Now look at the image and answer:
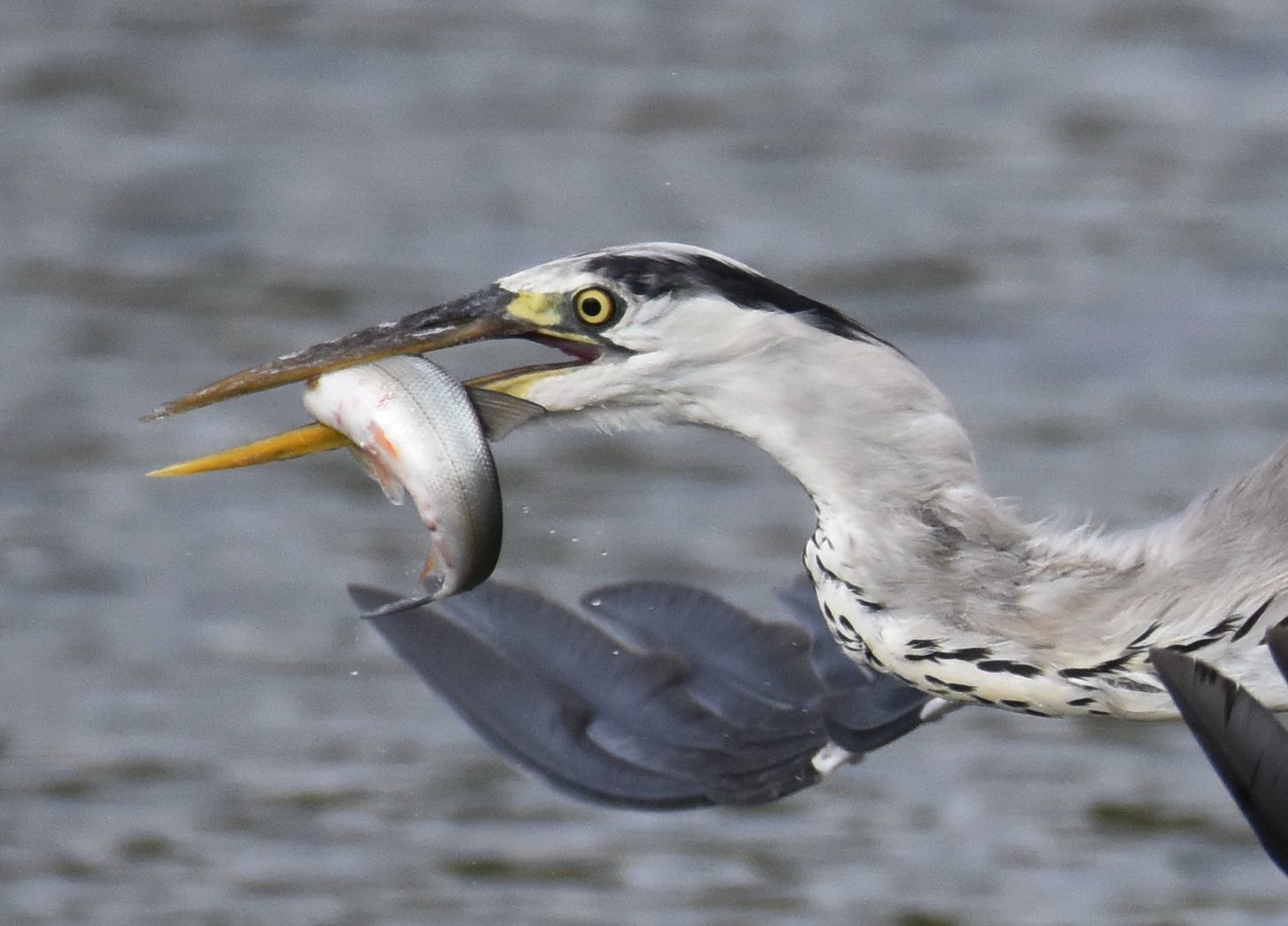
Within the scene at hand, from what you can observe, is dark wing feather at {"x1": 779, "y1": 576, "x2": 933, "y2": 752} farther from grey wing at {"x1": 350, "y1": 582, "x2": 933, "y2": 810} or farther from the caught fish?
the caught fish

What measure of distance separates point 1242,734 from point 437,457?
131cm

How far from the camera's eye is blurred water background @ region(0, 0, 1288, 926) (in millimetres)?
7277

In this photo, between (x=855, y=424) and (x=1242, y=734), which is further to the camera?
(x=855, y=424)

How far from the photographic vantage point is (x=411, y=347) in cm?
479

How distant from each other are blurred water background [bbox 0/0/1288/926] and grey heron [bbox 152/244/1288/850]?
7.26 feet

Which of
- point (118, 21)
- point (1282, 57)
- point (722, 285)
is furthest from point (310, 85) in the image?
point (722, 285)

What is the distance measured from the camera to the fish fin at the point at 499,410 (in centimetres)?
473

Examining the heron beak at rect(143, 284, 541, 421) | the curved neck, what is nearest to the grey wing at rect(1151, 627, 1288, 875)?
the curved neck

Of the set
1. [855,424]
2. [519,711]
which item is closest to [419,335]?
[855,424]

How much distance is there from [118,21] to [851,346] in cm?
877

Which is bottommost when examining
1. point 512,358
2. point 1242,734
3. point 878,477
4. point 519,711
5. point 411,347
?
point 512,358

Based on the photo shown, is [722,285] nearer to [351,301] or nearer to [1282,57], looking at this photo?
[351,301]

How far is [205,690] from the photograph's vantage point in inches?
323

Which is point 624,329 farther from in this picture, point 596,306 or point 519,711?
point 519,711
